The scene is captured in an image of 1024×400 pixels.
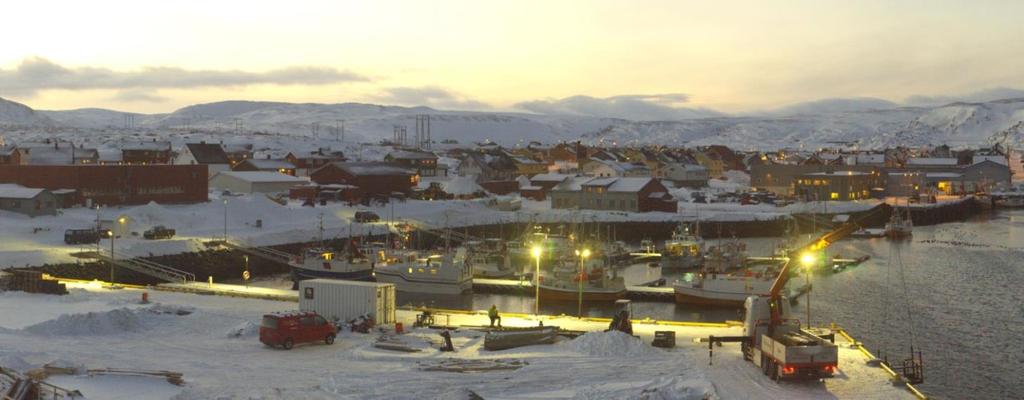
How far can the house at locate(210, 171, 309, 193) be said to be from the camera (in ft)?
193

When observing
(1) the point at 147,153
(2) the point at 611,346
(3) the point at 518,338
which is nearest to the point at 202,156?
(1) the point at 147,153

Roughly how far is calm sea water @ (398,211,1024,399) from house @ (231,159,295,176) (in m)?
35.7

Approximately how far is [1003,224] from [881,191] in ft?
62.3

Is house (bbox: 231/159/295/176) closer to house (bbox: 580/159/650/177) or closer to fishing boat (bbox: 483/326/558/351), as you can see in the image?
house (bbox: 580/159/650/177)

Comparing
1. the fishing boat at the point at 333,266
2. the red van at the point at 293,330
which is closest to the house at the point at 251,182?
the fishing boat at the point at 333,266

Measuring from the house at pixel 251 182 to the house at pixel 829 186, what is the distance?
3922 centimetres

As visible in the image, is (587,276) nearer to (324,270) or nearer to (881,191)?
(324,270)

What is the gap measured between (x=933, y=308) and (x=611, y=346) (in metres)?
16.5

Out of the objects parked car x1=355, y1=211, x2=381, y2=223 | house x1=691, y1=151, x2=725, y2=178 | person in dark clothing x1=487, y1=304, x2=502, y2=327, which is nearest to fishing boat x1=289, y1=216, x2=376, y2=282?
parked car x1=355, y1=211, x2=381, y2=223

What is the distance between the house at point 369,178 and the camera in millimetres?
60281

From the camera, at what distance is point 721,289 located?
30.7 m

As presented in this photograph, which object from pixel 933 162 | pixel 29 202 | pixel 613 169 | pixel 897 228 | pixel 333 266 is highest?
pixel 933 162

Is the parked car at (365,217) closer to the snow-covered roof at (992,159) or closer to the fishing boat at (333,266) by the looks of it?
the fishing boat at (333,266)

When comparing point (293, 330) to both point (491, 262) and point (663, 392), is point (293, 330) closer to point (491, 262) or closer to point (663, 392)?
point (663, 392)
